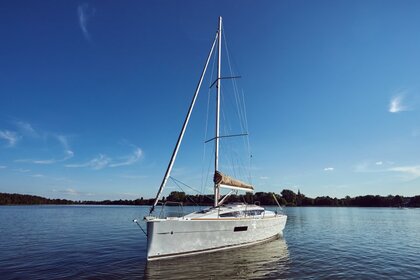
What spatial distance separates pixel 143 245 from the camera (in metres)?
21.0

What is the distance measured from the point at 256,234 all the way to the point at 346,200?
153978 millimetres

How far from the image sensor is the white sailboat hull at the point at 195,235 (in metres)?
14.4

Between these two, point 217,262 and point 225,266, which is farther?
point 217,262

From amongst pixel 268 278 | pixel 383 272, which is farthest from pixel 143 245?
pixel 383 272

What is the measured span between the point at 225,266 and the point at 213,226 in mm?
2535

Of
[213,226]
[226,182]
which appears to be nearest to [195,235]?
[213,226]

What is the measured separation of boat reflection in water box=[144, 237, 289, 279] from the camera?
12.6 metres

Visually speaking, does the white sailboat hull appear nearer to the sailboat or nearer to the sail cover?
the sailboat

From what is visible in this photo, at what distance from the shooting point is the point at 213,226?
53.4ft

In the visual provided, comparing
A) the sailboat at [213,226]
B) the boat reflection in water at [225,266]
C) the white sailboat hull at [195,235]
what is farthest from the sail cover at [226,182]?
the boat reflection in water at [225,266]

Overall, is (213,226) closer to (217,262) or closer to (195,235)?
(195,235)

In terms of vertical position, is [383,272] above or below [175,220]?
below

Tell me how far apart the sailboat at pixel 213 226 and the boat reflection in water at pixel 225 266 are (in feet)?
1.91

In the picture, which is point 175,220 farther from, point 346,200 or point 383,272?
point 346,200
